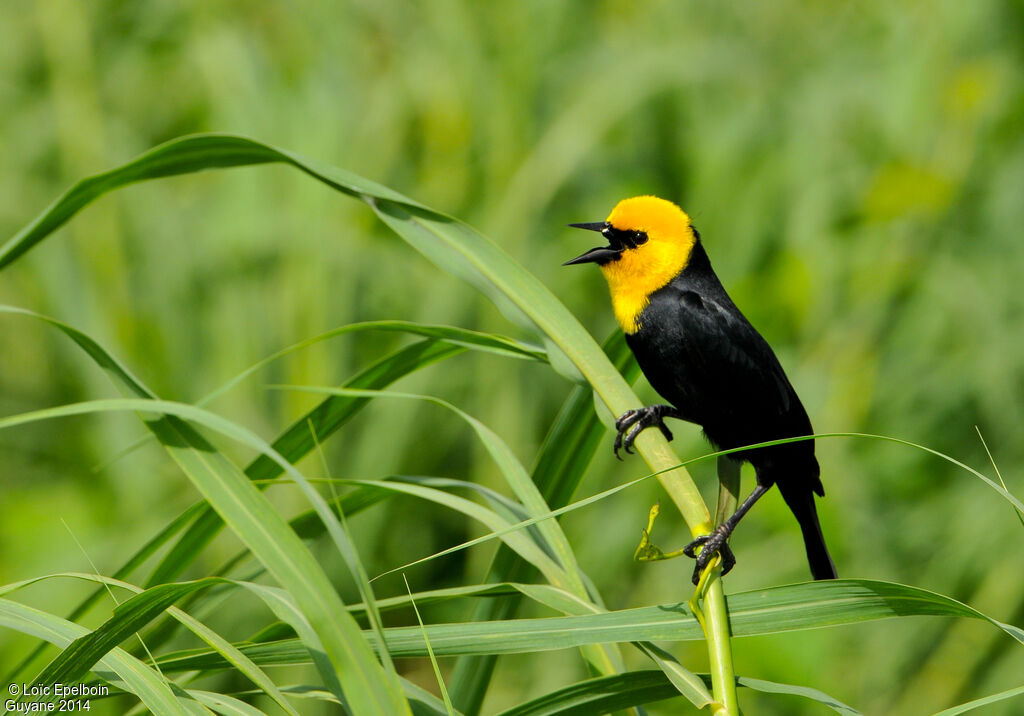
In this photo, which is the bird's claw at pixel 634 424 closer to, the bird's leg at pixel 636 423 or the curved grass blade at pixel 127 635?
the bird's leg at pixel 636 423

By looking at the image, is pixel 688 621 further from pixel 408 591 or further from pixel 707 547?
pixel 408 591

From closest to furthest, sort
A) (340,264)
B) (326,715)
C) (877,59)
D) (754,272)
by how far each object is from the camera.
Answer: (326,715), (340,264), (754,272), (877,59)

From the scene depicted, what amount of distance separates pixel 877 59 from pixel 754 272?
47.3 inches

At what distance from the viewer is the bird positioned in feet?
5.02

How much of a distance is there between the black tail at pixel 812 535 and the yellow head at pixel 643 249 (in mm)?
438

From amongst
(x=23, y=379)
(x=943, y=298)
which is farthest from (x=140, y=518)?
(x=943, y=298)

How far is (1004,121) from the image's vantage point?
3.12 metres

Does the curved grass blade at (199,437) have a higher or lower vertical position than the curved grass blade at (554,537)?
higher

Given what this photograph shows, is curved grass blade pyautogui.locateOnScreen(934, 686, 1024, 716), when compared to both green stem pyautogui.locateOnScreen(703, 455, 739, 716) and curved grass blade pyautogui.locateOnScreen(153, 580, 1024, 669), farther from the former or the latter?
green stem pyautogui.locateOnScreen(703, 455, 739, 716)

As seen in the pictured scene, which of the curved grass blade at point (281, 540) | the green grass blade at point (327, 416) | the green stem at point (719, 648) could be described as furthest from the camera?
the green grass blade at point (327, 416)

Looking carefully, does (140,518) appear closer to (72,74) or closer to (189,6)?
(72,74)

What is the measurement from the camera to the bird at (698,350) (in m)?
1.53

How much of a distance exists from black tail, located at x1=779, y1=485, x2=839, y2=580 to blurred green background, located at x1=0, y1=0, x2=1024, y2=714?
37.4 inches

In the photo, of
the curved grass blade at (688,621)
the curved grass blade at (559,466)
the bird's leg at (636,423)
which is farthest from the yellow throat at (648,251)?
the curved grass blade at (688,621)
